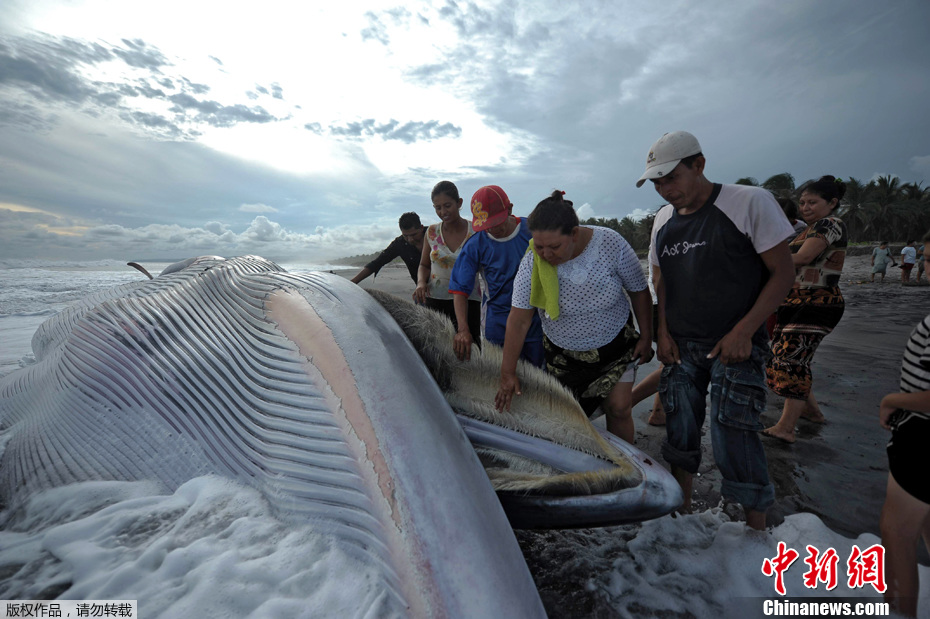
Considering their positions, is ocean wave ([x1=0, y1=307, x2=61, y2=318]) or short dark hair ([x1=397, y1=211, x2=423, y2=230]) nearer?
short dark hair ([x1=397, y1=211, x2=423, y2=230])

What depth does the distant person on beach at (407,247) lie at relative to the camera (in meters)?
5.39

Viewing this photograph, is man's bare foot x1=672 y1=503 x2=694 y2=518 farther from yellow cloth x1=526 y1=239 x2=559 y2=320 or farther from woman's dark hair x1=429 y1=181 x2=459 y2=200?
woman's dark hair x1=429 y1=181 x2=459 y2=200

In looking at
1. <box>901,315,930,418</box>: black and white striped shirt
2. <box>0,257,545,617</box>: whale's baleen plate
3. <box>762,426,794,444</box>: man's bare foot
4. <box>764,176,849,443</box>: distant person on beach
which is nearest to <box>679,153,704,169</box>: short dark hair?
<box>901,315,930,418</box>: black and white striped shirt

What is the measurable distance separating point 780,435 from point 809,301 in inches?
47.5

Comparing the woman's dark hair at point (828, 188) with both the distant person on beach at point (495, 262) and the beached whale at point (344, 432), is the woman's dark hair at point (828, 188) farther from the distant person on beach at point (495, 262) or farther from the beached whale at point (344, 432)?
the beached whale at point (344, 432)

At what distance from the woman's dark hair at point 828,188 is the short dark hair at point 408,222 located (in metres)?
3.96

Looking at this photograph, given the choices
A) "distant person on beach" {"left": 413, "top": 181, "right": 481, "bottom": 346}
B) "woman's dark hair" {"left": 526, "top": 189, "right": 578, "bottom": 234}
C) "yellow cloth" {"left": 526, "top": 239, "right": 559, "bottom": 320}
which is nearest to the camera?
"woman's dark hair" {"left": 526, "top": 189, "right": 578, "bottom": 234}

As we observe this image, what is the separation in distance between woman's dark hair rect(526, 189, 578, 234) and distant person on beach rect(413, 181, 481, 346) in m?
1.49

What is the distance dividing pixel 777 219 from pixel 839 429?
3063 millimetres

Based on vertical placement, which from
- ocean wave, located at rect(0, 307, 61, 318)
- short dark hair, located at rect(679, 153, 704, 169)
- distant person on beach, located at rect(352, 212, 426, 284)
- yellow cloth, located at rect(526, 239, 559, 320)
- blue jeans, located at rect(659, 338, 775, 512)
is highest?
short dark hair, located at rect(679, 153, 704, 169)

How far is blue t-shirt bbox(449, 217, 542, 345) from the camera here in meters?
3.45

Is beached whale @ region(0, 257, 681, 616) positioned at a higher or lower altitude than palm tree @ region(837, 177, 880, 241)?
lower

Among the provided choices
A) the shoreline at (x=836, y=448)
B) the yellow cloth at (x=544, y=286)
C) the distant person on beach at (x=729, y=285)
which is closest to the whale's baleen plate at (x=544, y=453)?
the yellow cloth at (x=544, y=286)

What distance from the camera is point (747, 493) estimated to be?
240 cm
